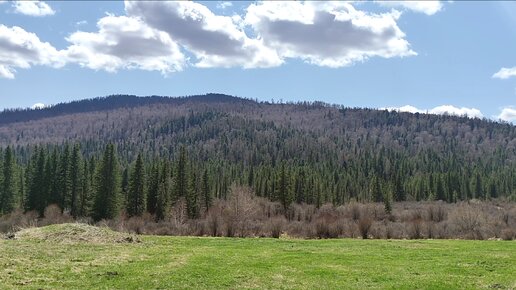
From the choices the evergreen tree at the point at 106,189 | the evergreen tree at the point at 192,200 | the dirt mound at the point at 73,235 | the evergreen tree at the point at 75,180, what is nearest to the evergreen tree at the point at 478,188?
the evergreen tree at the point at 192,200

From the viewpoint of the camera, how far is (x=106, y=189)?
315 feet

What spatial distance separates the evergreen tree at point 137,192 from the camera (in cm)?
10412

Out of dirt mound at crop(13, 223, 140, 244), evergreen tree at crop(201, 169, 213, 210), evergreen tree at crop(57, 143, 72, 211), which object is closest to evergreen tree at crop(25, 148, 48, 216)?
evergreen tree at crop(57, 143, 72, 211)

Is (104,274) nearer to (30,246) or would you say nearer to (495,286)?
(30,246)

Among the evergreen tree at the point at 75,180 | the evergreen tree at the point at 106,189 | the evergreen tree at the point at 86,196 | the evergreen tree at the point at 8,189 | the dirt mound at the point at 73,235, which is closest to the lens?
the dirt mound at the point at 73,235

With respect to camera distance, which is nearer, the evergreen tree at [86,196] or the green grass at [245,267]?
the green grass at [245,267]

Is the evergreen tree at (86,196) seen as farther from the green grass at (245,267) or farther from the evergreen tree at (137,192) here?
the green grass at (245,267)

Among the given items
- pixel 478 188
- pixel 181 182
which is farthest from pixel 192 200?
pixel 478 188

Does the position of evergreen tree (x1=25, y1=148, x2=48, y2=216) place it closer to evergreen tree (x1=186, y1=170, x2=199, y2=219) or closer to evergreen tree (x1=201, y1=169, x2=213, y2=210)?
evergreen tree (x1=186, y1=170, x2=199, y2=219)

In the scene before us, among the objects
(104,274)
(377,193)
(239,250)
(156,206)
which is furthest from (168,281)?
(377,193)

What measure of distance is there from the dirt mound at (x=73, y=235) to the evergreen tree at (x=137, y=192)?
214 feet

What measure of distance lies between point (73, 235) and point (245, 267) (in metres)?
17.0

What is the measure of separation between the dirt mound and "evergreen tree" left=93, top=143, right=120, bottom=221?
5654 cm

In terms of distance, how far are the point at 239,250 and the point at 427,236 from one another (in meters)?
34.5
